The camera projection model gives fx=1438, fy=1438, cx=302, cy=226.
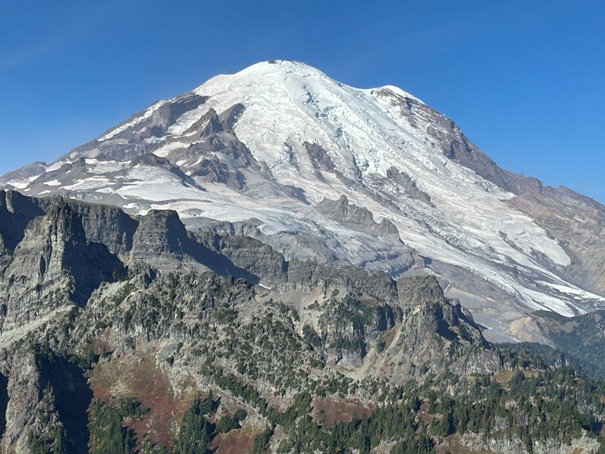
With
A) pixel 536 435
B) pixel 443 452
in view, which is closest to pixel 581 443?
pixel 536 435

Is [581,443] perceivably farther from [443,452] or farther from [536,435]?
[443,452]
